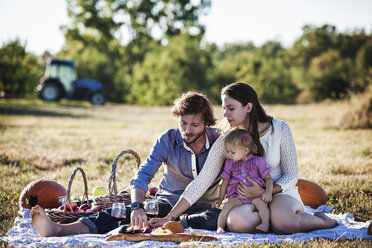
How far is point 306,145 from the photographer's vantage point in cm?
1037

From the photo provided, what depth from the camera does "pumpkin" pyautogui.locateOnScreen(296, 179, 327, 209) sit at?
201 inches

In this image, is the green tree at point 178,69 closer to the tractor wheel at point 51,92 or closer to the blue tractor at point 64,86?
the blue tractor at point 64,86

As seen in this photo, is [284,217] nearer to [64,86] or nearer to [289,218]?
[289,218]

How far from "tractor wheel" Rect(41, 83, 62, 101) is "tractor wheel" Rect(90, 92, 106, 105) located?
2.32 meters

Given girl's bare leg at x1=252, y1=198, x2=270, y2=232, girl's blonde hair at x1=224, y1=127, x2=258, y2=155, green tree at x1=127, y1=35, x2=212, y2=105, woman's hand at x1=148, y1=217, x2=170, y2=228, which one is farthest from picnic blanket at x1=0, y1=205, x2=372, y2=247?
green tree at x1=127, y1=35, x2=212, y2=105

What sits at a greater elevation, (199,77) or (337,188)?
(199,77)

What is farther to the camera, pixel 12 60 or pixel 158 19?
pixel 158 19

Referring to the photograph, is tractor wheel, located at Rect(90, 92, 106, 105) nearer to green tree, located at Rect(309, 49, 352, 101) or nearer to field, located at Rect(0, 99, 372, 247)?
field, located at Rect(0, 99, 372, 247)

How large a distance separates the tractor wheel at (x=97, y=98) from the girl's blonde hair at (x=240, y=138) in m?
26.2

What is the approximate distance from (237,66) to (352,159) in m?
32.4

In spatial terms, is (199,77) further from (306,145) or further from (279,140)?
(279,140)

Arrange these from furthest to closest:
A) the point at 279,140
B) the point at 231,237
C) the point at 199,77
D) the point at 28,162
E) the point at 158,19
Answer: the point at 158,19 < the point at 199,77 < the point at 28,162 < the point at 279,140 < the point at 231,237

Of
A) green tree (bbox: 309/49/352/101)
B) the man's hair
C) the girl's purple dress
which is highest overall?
green tree (bbox: 309/49/352/101)

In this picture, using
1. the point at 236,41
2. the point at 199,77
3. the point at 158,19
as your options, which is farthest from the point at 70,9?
the point at 236,41
